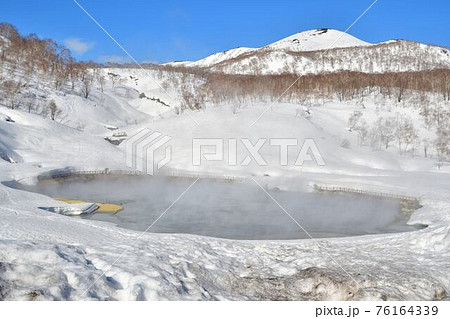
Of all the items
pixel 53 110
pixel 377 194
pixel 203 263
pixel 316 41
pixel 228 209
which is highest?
pixel 316 41

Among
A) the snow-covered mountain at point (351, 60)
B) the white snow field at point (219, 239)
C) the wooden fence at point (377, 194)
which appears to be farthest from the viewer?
the snow-covered mountain at point (351, 60)

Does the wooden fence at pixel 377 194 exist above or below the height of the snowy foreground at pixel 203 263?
above

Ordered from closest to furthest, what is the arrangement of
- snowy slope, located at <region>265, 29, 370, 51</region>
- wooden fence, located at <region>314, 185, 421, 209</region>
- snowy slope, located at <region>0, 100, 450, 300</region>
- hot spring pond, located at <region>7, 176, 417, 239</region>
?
snowy slope, located at <region>0, 100, 450, 300</region>, hot spring pond, located at <region>7, 176, 417, 239</region>, wooden fence, located at <region>314, 185, 421, 209</region>, snowy slope, located at <region>265, 29, 370, 51</region>

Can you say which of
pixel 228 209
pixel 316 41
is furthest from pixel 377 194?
pixel 316 41

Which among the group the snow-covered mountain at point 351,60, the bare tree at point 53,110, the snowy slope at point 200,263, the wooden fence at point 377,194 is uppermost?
the snow-covered mountain at point 351,60

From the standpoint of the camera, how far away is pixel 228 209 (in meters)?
15.0

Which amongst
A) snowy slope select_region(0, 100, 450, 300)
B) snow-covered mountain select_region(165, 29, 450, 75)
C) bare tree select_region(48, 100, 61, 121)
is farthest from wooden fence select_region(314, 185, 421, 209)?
snow-covered mountain select_region(165, 29, 450, 75)

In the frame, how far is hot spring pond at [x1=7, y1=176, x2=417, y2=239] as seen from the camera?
12.4 metres

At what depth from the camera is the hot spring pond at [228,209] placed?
12.4 metres

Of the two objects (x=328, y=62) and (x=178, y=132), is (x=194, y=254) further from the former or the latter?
(x=328, y=62)

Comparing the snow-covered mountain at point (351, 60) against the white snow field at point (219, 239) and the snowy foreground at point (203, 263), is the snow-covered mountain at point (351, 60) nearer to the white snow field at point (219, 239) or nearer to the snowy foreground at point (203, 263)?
the white snow field at point (219, 239)

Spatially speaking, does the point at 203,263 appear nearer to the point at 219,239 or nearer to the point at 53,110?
the point at 219,239

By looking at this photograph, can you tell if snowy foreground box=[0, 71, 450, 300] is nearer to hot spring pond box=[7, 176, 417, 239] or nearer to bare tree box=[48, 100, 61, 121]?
hot spring pond box=[7, 176, 417, 239]

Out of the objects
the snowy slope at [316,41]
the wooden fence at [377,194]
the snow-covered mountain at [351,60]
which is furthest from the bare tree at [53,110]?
the snowy slope at [316,41]
